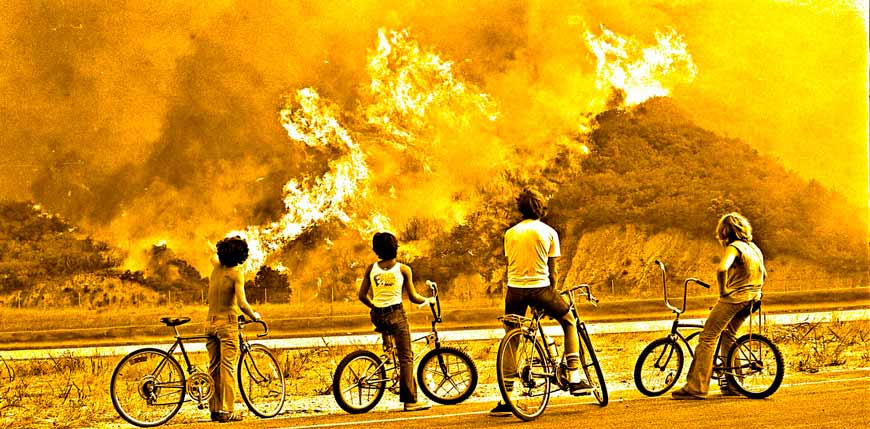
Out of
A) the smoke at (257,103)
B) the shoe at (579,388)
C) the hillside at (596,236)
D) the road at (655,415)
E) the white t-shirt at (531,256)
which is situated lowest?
the road at (655,415)

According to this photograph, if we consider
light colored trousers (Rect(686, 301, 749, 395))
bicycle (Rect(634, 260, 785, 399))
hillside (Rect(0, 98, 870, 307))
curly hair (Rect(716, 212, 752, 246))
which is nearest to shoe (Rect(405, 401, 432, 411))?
bicycle (Rect(634, 260, 785, 399))

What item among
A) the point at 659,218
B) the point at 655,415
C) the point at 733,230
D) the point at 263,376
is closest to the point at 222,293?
the point at 263,376

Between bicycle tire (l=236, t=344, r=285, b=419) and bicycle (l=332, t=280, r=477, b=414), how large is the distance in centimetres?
64

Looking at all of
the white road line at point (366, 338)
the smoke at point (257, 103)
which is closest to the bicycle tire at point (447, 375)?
the white road line at point (366, 338)

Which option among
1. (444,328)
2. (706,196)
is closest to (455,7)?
(706,196)

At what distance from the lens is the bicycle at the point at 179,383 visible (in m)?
10.8

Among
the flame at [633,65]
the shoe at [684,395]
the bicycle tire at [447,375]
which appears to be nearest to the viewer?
the shoe at [684,395]

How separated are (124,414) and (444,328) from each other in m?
14.0

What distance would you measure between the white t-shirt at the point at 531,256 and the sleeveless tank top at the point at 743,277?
201cm

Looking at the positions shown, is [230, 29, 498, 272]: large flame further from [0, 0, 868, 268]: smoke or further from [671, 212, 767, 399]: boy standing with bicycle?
[671, 212, 767, 399]: boy standing with bicycle

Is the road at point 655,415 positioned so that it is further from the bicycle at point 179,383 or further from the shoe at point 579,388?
the bicycle at point 179,383

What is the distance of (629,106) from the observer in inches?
1394

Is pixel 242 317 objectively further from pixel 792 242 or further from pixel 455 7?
pixel 792 242

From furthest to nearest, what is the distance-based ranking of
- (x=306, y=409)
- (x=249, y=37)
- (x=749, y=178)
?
(x=749, y=178) → (x=249, y=37) → (x=306, y=409)
